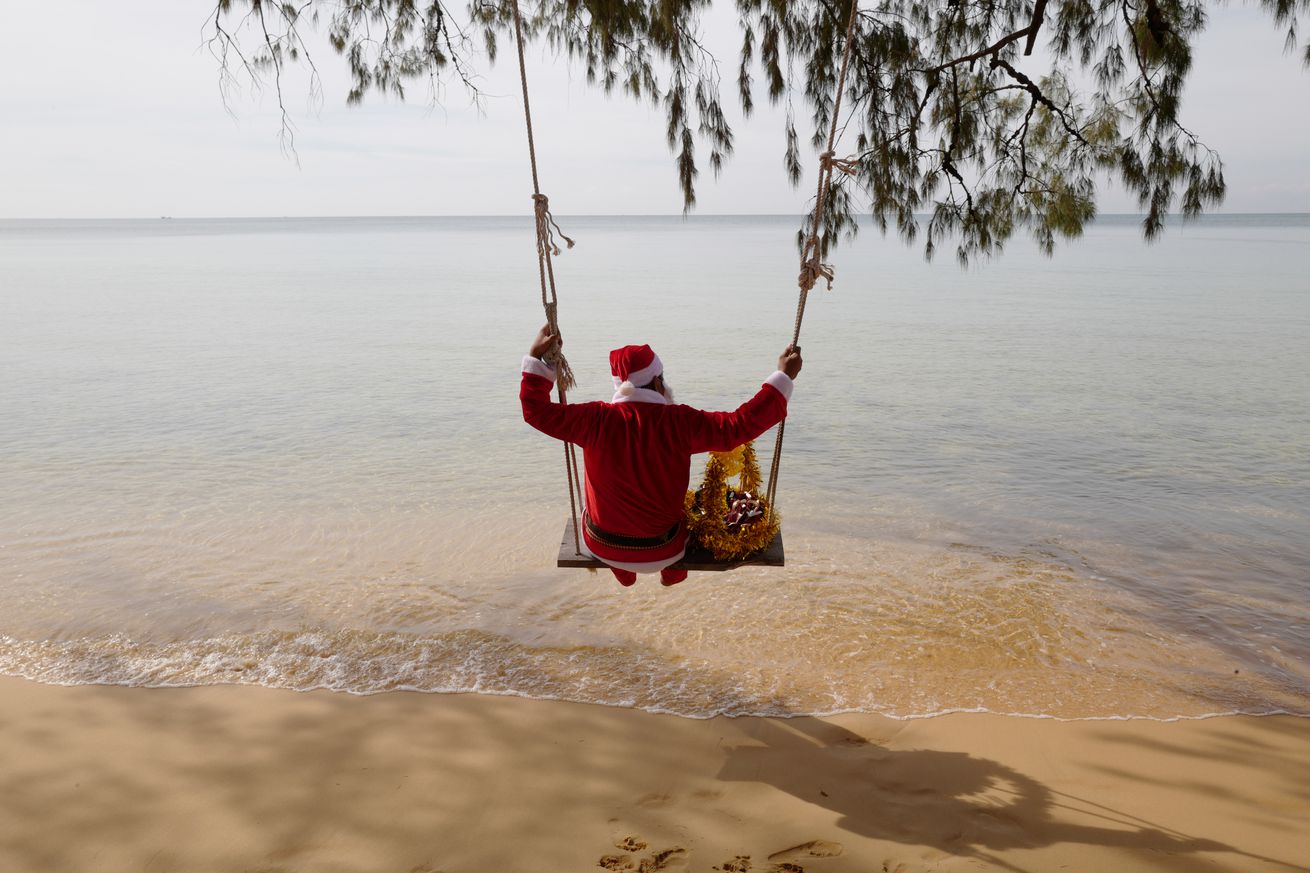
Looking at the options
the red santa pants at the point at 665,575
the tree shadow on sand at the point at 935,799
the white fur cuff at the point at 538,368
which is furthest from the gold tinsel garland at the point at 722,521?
the tree shadow on sand at the point at 935,799

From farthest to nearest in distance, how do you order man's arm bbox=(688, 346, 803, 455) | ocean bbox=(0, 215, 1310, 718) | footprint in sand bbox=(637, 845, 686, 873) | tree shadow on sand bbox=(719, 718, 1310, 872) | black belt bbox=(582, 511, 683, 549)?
ocean bbox=(0, 215, 1310, 718) → black belt bbox=(582, 511, 683, 549) → man's arm bbox=(688, 346, 803, 455) → tree shadow on sand bbox=(719, 718, 1310, 872) → footprint in sand bbox=(637, 845, 686, 873)

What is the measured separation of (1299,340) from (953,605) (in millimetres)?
12272

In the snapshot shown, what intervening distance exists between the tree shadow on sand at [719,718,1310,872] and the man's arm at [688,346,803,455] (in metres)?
1.10

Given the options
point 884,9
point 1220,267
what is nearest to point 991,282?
point 1220,267

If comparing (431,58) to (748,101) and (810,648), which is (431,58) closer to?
(748,101)

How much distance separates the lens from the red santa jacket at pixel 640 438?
279 cm

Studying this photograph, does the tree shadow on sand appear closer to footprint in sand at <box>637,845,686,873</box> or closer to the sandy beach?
the sandy beach

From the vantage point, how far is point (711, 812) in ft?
9.16

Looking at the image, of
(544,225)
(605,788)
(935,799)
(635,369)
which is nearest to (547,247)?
(544,225)

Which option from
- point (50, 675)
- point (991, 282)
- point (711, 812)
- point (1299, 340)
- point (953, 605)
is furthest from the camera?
point (991, 282)

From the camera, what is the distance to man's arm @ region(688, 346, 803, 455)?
109 inches

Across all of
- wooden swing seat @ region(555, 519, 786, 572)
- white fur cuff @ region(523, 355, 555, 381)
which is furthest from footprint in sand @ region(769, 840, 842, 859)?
white fur cuff @ region(523, 355, 555, 381)

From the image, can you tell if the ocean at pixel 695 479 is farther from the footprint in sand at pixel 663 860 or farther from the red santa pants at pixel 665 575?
the footprint in sand at pixel 663 860

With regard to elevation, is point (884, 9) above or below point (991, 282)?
above
